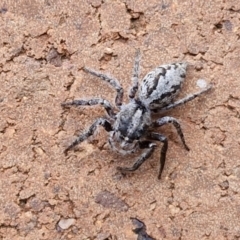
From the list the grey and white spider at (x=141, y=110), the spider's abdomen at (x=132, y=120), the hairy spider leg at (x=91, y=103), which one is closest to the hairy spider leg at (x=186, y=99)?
the grey and white spider at (x=141, y=110)

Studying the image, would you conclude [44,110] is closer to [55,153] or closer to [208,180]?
[55,153]

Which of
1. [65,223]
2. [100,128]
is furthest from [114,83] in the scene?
[65,223]

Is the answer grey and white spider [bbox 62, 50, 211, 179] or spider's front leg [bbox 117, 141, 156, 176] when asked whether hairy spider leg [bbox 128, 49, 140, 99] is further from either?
spider's front leg [bbox 117, 141, 156, 176]

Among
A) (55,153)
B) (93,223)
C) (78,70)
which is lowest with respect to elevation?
(93,223)

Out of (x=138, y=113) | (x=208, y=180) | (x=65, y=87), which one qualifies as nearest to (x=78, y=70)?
(x=65, y=87)

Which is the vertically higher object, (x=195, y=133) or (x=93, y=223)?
(x=195, y=133)

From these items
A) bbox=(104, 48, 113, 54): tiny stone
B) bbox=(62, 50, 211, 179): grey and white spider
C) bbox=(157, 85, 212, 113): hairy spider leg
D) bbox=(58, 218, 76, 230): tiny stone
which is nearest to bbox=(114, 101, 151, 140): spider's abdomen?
bbox=(62, 50, 211, 179): grey and white spider

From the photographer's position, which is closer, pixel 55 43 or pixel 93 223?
pixel 93 223

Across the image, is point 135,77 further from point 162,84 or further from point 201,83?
point 201,83
